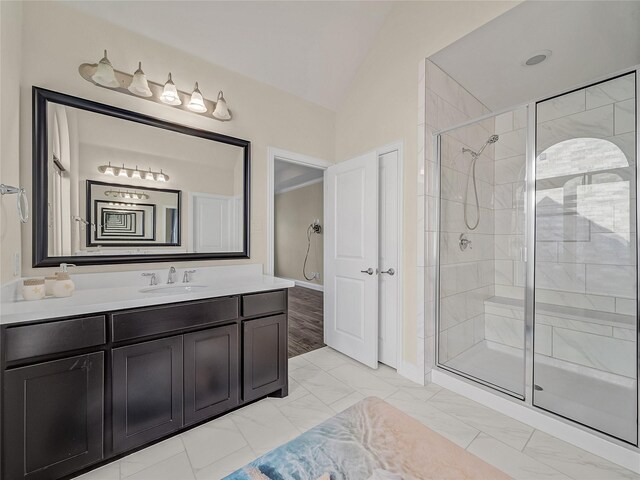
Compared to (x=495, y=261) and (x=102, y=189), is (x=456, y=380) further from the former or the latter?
(x=102, y=189)

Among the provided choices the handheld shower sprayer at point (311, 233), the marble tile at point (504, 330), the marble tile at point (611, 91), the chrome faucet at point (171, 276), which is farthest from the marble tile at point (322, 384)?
the handheld shower sprayer at point (311, 233)

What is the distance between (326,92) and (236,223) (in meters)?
1.80

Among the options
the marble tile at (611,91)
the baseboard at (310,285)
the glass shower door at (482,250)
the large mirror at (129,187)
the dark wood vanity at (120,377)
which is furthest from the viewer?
the baseboard at (310,285)

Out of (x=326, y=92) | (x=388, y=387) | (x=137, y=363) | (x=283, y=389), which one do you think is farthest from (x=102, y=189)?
(x=388, y=387)

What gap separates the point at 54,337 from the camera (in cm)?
135

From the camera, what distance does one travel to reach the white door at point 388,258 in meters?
2.70

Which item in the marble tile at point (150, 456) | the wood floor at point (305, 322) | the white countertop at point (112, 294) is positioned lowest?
the marble tile at point (150, 456)

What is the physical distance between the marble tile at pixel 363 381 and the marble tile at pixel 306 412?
1.31ft

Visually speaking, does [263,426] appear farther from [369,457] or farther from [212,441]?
[369,457]

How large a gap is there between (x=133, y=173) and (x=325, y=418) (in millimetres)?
2248

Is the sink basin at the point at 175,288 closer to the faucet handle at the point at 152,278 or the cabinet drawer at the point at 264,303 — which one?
the faucet handle at the point at 152,278

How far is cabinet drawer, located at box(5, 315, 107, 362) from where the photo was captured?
1260mm

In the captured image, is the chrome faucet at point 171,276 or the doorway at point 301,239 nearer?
the chrome faucet at point 171,276

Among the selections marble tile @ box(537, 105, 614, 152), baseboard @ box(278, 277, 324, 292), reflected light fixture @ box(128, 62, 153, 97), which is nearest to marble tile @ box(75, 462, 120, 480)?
reflected light fixture @ box(128, 62, 153, 97)
